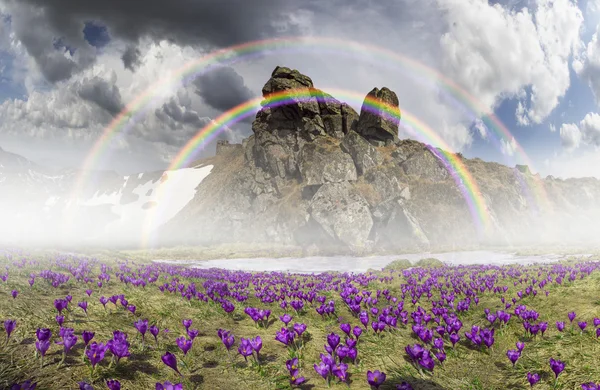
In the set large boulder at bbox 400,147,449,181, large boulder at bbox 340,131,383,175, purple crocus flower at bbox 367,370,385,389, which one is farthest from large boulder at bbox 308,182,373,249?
purple crocus flower at bbox 367,370,385,389

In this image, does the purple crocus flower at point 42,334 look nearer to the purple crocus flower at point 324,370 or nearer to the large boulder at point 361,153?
the purple crocus flower at point 324,370

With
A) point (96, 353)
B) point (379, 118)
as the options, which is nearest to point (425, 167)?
point (379, 118)

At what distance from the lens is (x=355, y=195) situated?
7562 cm

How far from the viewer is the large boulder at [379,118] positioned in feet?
318

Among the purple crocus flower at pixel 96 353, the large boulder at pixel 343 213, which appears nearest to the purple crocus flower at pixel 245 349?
the purple crocus flower at pixel 96 353

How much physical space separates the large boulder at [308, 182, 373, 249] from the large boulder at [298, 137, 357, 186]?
3.94m

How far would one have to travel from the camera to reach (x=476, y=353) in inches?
242

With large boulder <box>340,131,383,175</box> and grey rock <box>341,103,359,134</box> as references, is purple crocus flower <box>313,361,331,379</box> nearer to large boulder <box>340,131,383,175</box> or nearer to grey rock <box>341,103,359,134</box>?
large boulder <box>340,131,383,175</box>

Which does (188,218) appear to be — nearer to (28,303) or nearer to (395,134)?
(395,134)

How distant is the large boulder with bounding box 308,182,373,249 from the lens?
70.0 metres

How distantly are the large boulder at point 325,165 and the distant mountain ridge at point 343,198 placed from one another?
0.93 ft

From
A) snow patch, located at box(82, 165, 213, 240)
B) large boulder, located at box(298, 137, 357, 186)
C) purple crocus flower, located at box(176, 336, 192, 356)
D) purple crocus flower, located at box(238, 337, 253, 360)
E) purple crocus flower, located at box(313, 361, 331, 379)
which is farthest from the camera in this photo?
snow patch, located at box(82, 165, 213, 240)

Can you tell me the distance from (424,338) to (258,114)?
4183 inches

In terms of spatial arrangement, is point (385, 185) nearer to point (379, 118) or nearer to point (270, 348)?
point (379, 118)
